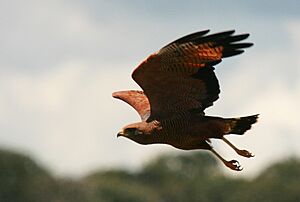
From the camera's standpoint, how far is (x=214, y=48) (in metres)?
18.4

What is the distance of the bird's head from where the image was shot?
18.6 m

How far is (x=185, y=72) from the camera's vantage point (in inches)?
729

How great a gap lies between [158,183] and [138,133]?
264 ft

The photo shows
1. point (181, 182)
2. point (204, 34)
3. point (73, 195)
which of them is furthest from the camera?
point (181, 182)

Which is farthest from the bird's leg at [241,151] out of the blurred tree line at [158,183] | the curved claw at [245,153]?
the blurred tree line at [158,183]

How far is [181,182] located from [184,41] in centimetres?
7865

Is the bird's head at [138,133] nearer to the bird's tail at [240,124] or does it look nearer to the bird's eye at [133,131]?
the bird's eye at [133,131]

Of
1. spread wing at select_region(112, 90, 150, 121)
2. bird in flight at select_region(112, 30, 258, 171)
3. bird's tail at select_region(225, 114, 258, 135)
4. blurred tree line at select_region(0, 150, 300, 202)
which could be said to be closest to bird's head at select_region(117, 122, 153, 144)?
bird in flight at select_region(112, 30, 258, 171)

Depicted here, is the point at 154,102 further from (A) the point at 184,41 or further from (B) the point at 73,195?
(B) the point at 73,195

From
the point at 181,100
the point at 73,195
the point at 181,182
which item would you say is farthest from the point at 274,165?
the point at 181,100

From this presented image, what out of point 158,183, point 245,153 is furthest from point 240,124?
point 158,183

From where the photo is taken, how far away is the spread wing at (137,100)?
1959 cm

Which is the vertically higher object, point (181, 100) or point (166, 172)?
point (166, 172)

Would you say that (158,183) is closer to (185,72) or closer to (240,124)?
(240,124)
